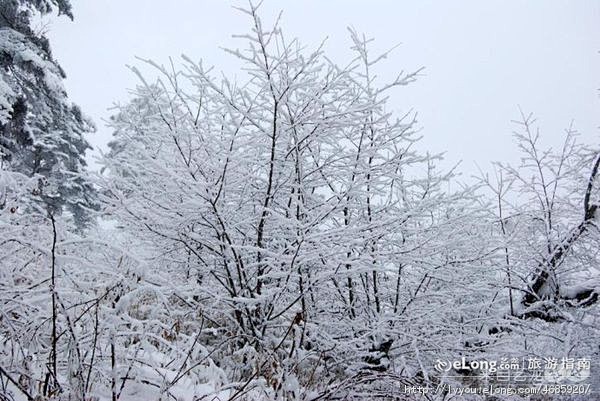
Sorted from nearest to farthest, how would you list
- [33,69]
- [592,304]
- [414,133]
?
[414,133], [592,304], [33,69]

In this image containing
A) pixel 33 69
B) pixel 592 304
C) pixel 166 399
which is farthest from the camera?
pixel 33 69

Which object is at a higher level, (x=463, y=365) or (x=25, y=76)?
(x=25, y=76)

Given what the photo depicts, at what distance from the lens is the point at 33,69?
Answer: 10.4 metres

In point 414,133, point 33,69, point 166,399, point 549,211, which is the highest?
point 33,69

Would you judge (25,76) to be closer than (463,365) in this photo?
No

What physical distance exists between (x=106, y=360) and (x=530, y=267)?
261 inches

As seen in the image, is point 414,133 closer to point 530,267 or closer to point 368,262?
point 368,262

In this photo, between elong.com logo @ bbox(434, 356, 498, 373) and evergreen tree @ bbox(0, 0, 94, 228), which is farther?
evergreen tree @ bbox(0, 0, 94, 228)

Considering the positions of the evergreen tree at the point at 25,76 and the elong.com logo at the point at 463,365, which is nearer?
the elong.com logo at the point at 463,365

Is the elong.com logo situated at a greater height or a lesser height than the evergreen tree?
lesser

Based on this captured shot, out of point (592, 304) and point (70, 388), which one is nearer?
point (70, 388)

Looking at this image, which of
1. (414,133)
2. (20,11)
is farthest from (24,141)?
(414,133)

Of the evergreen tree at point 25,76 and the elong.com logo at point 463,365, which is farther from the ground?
the evergreen tree at point 25,76

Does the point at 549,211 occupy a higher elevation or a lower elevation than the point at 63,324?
higher
